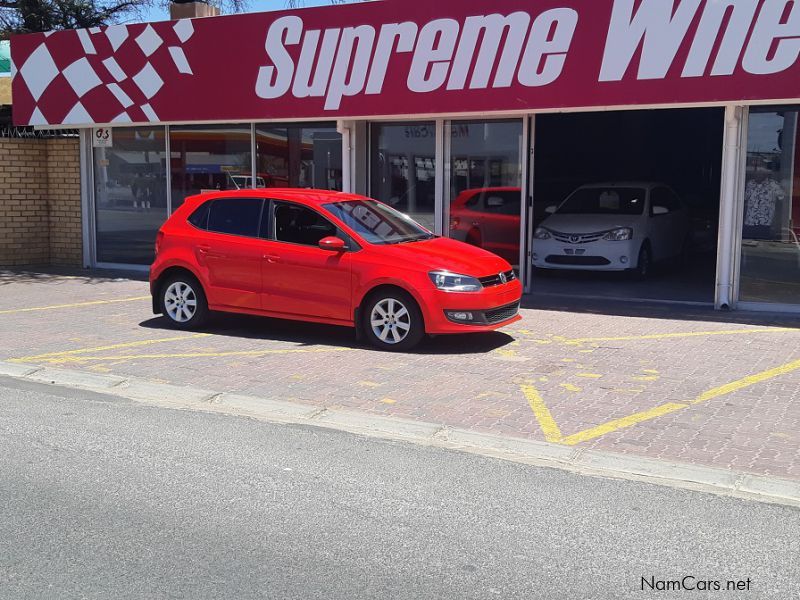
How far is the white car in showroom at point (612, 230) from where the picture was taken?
14867 mm

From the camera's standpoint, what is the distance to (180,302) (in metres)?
10.7

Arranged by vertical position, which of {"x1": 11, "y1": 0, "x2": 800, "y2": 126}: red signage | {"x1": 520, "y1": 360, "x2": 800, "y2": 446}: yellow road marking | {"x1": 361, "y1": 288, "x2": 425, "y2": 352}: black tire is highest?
{"x1": 11, "y1": 0, "x2": 800, "y2": 126}: red signage

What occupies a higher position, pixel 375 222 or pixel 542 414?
pixel 375 222

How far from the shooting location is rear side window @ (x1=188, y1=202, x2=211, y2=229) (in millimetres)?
10609

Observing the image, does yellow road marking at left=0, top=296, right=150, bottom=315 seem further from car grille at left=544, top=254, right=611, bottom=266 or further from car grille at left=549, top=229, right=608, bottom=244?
car grille at left=549, top=229, right=608, bottom=244

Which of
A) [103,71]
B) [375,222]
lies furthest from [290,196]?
Answer: [103,71]

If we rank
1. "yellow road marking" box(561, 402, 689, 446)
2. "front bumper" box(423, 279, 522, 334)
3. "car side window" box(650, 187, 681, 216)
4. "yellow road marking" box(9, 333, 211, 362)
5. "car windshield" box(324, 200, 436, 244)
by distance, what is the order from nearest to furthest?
1. "yellow road marking" box(561, 402, 689, 446)
2. "front bumper" box(423, 279, 522, 334)
3. "yellow road marking" box(9, 333, 211, 362)
4. "car windshield" box(324, 200, 436, 244)
5. "car side window" box(650, 187, 681, 216)

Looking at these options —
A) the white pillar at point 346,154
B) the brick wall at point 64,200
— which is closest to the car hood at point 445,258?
the white pillar at point 346,154

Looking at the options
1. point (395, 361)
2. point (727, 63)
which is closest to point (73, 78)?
point (395, 361)

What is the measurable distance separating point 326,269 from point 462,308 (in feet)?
5.29

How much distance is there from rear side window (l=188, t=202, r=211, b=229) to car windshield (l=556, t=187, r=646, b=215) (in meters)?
7.60

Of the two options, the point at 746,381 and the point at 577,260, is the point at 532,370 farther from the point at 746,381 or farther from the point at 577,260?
the point at 577,260

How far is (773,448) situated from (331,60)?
9.64 meters
